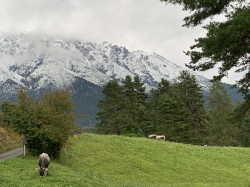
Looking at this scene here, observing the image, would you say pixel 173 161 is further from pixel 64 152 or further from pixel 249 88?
pixel 249 88

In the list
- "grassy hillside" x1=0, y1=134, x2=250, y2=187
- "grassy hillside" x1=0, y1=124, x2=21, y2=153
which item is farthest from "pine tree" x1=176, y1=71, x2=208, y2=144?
"grassy hillside" x1=0, y1=124, x2=21, y2=153

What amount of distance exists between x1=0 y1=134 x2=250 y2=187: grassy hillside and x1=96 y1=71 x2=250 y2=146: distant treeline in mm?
17150

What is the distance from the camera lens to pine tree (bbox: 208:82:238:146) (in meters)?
64.8

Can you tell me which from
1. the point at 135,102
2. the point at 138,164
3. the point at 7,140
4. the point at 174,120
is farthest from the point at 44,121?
the point at 135,102

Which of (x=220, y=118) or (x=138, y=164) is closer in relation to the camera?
(x=138, y=164)

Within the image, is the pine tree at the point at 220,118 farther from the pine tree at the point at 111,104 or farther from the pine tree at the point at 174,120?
the pine tree at the point at 111,104

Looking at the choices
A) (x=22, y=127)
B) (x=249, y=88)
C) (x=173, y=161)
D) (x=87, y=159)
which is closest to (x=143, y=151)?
(x=173, y=161)

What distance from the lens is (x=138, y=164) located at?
31.1 m

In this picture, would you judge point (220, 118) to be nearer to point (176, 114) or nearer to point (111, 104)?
point (176, 114)

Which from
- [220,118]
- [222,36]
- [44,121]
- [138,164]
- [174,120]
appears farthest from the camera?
[220,118]

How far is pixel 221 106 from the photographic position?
6712 cm

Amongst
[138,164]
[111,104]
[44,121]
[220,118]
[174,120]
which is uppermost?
[111,104]

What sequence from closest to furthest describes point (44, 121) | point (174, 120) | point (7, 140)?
point (44, 121) < point (7, 140) < point (174, 120)

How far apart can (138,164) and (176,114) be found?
97.4 ft
